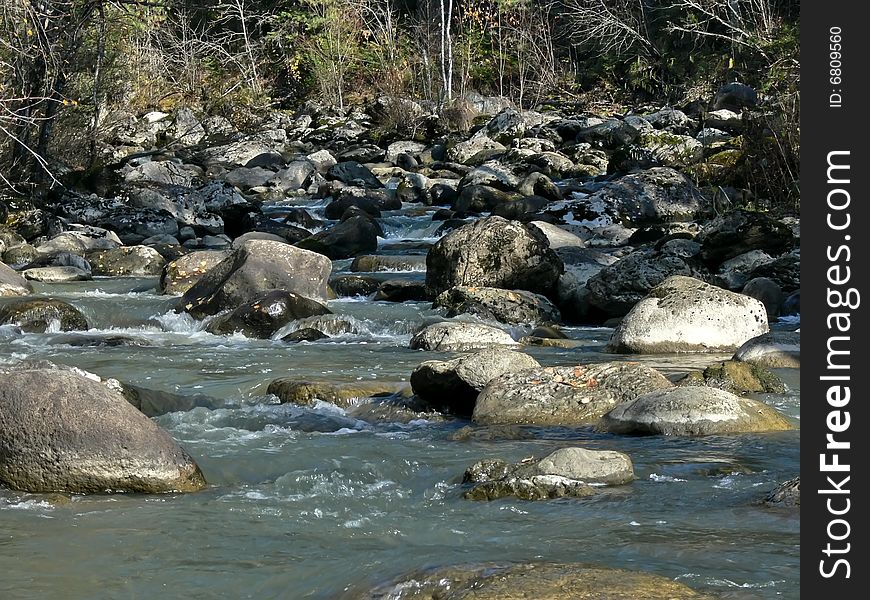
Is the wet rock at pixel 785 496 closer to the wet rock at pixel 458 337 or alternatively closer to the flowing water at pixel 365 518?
the flowing water at pixel 365 518

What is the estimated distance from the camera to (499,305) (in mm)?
10398

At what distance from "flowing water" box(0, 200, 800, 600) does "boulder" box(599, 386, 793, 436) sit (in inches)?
5.7

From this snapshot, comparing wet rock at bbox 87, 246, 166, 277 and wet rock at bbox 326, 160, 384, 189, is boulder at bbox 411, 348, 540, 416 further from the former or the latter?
wet rock at bbox 326, 160, 384, 189

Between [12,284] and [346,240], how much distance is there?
452cm

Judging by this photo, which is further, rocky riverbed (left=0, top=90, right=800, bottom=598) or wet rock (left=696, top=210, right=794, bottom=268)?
wet rock (left=696, top=210, right=794, bottom=268)

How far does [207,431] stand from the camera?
246 inches

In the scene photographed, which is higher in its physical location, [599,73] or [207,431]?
[599,73]

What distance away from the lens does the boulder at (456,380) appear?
266 inches

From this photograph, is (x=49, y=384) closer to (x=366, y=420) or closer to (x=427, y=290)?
(x=366, y=420)

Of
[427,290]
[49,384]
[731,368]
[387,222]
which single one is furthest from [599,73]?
[49,384]

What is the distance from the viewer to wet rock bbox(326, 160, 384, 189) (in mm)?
20656

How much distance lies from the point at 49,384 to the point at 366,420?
79.8 inches

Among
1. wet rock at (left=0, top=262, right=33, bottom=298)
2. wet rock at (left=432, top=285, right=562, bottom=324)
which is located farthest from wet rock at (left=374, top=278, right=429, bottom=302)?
wet rock at (left=0, top=262, right=33, bottom=298)

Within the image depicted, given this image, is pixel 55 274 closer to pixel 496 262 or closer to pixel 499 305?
pixel 496 262
